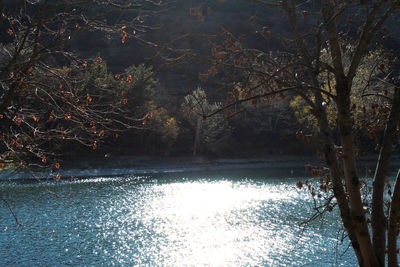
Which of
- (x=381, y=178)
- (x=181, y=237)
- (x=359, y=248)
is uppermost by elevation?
(x=381, y=178)

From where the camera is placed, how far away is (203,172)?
99.5ft

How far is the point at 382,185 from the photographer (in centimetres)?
251

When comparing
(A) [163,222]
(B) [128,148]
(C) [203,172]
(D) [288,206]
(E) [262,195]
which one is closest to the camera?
(A) [163,222]

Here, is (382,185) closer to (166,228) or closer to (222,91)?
(166,228)

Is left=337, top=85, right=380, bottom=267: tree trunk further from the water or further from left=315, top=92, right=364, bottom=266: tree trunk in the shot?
the water

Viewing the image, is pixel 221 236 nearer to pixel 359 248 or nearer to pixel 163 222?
pixel 163 222

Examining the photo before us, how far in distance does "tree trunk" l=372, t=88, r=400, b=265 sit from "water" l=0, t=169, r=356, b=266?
361 centimetres

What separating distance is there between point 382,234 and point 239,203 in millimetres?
15214

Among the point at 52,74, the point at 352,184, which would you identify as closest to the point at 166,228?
the point at 52,74

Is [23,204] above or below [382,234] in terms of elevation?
below

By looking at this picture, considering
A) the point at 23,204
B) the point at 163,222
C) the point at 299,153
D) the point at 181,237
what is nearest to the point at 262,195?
the point at 163,222

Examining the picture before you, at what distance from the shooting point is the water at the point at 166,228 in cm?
1024

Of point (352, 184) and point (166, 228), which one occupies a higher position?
point (352, 184)

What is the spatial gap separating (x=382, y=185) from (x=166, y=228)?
37.8ft
